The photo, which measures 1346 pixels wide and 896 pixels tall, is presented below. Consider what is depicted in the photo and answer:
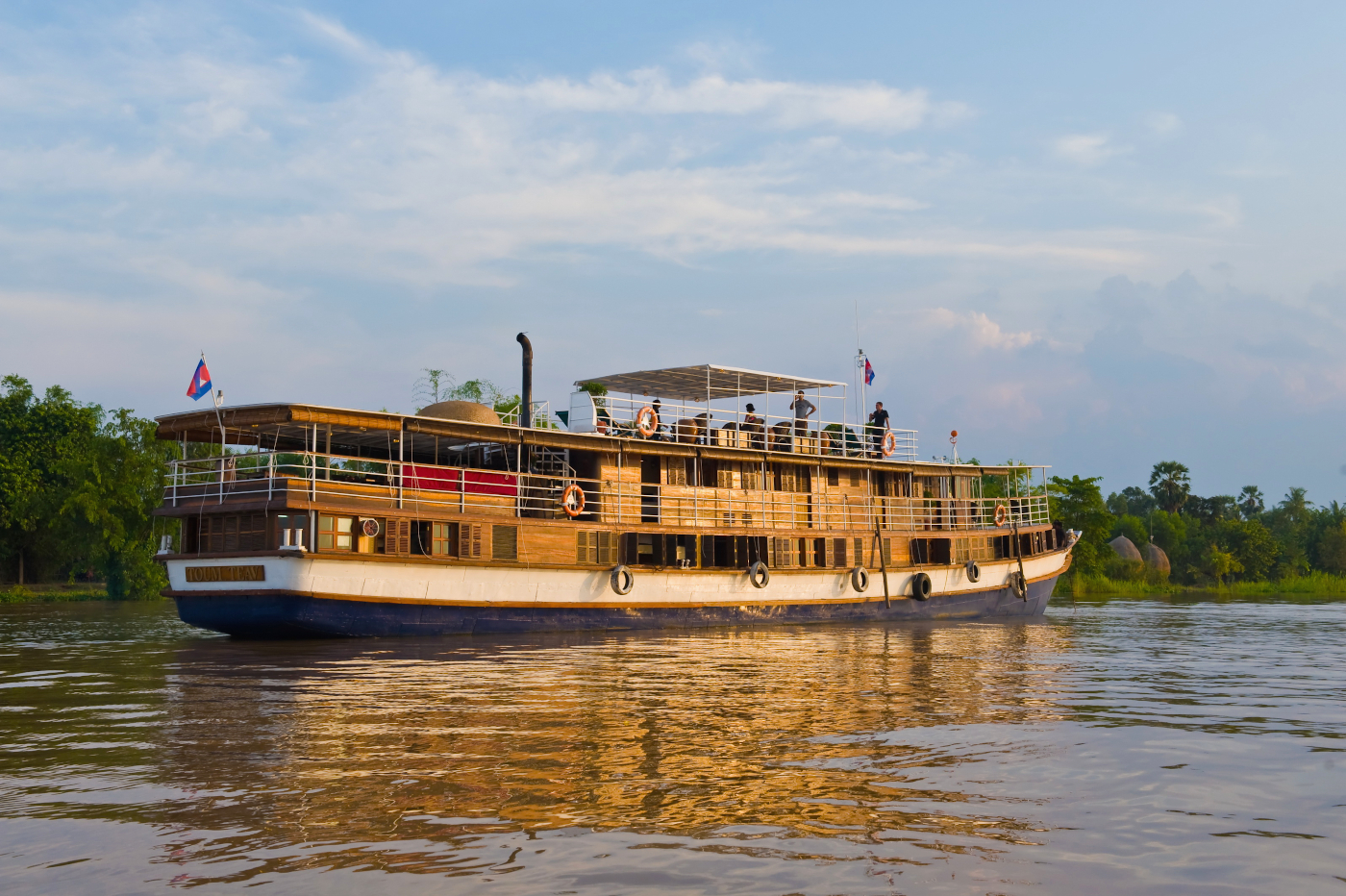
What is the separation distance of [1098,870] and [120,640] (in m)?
24.3

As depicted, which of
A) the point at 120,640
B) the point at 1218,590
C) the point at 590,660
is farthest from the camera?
the point at 1218,590

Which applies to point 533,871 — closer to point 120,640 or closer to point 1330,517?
point 120,640

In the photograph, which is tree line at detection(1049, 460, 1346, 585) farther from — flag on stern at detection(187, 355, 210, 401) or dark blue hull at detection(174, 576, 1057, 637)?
flag on stern at detection(187, 355, 210, 401)

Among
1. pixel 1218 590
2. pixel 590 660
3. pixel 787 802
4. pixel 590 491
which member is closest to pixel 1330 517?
A: pixel 1218 590

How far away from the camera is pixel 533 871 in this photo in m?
6.39

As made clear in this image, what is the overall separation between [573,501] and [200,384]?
8.73 m

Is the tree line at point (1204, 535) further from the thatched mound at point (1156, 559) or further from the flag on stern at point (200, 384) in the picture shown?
the flag on stern at point (200, 384)

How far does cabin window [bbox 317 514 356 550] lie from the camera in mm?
21688

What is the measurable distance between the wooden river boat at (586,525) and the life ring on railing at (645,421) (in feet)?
0.22

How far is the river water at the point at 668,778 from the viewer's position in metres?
6.53

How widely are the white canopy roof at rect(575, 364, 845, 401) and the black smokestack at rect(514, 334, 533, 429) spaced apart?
6.81 ft

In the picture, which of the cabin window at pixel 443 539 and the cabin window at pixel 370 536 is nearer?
the cabin window at pixel 370 536

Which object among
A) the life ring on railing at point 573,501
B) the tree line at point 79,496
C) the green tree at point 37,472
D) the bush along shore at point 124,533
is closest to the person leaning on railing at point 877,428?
the life ring on railing at point 573,501

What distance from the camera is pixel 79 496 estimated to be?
5334cm
